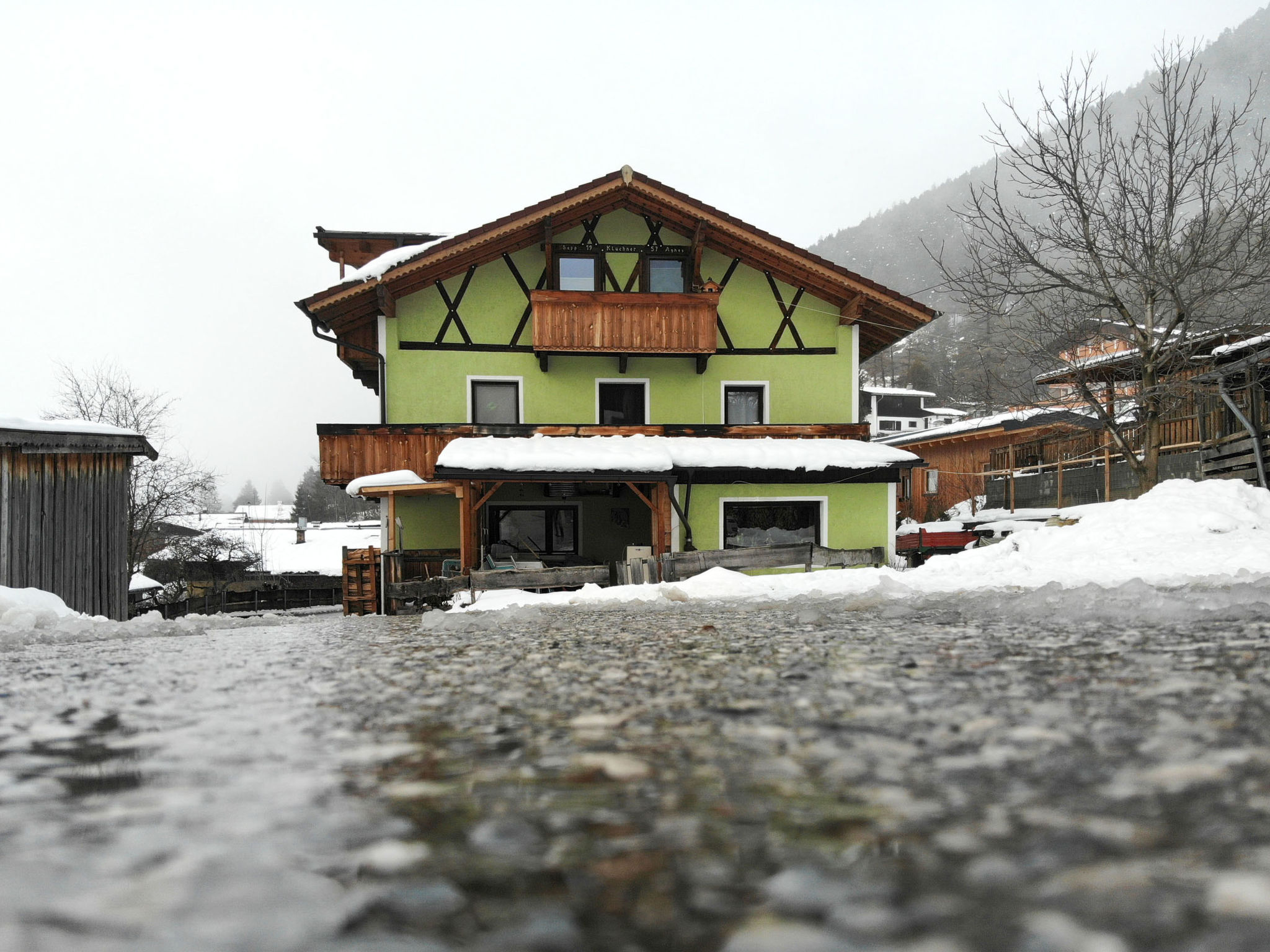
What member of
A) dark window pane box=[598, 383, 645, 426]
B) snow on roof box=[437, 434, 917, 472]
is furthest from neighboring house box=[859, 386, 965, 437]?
dark window pane box=[598, 383, 645, 426]

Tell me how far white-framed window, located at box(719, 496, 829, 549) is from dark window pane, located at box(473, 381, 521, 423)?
552cm

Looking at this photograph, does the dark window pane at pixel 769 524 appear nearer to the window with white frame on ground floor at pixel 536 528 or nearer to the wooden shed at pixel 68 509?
the window with white frame on ground floor at pixel 536 528

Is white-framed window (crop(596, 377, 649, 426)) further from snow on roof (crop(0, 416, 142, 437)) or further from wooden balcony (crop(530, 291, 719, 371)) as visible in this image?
snow on roof (crop(0, 416, 142, 437))

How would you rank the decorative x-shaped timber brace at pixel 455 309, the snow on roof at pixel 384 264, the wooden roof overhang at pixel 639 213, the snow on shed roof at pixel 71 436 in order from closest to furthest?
the snow on shed roof at pixel 71 436 → the snow on roof at pixel 384 264 → the wooden roof overhang at pixel 639 213 → the decorative x-shaped timber brace at pixel 455 309

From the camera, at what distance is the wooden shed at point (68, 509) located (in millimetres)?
11641

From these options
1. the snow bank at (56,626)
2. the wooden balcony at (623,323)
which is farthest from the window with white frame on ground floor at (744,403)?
the snow bank at (56,626)

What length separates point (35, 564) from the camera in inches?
472

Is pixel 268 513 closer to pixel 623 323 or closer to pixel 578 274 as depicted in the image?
pixel 578 274

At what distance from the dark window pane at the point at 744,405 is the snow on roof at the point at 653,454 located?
119 centimetres

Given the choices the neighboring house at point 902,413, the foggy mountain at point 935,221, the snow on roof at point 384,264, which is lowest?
the snow on roof at point 384,264

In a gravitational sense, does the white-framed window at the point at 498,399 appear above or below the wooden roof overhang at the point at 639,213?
below

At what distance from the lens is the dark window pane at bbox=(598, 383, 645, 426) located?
18.5 meters

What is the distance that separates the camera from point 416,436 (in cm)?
1650

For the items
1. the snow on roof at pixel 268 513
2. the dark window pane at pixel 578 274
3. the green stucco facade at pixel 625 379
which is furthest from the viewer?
the snow on roof at pixel 268 513
